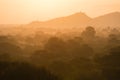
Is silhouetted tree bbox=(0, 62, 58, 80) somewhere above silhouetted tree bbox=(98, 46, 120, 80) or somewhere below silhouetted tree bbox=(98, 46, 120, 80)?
above

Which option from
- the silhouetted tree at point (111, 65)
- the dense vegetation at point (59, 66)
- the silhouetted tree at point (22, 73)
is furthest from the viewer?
the silhouetted tree at point (111, 65)

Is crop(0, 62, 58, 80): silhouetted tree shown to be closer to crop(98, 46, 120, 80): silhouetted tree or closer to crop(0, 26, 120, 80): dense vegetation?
crop(0, 26, 120, 80): dense vegetation

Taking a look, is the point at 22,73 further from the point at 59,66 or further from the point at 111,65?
the point at 111,65

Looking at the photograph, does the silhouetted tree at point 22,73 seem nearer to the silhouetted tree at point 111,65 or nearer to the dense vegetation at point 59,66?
the dense vegetation at point 59,66

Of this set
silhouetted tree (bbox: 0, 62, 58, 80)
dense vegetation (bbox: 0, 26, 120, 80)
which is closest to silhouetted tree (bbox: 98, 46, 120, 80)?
dense vegetation (bbox: 0, 26, 120, 80)

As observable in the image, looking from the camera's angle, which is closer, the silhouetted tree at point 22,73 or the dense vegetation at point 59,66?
the silhouetted tree at point 22,73

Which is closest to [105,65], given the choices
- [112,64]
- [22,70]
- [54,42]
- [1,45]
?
[112,64]

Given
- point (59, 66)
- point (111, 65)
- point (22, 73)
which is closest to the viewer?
point (22, 73)

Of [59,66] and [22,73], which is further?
[59,66]

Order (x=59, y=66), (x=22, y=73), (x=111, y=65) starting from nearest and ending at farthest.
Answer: (x=22, y=73)
(x=59, y=66)
(x=111, y=65)

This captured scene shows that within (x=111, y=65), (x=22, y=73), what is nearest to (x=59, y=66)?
(x=111, y=65)

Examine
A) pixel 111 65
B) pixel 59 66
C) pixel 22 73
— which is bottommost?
pixel 111 65

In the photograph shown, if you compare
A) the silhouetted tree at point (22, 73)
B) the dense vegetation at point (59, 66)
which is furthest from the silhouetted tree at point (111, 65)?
the silhouetted tree at point (22, 73)

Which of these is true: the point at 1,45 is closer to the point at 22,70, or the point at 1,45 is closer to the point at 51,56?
the point at 51,56
